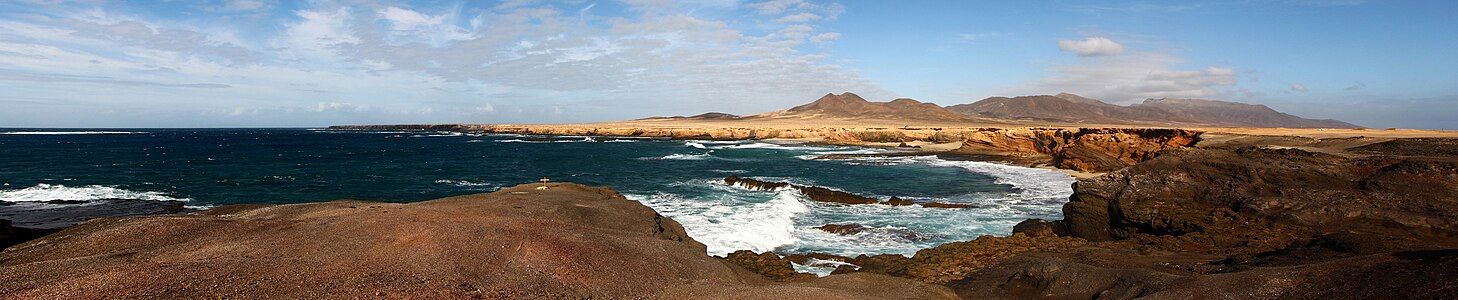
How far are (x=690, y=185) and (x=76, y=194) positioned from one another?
28.9 meters

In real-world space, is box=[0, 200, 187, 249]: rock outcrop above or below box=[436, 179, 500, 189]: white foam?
above

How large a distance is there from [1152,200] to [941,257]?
690cm

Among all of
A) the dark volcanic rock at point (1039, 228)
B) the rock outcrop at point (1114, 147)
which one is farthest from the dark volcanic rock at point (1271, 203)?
the rock outcrop at point (1114, 147)

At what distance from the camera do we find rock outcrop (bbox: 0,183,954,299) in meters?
9.66

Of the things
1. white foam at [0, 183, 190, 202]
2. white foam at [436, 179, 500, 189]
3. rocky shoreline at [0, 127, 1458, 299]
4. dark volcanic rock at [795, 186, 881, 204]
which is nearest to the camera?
rocky shoreline at [0, 127, 1458, 299]

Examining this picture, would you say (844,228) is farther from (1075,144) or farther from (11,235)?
(1075,144)

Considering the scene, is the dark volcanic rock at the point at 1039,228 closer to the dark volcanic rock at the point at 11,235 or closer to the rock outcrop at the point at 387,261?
the rock outcrop at the point at 387,261

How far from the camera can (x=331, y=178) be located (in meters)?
42.2

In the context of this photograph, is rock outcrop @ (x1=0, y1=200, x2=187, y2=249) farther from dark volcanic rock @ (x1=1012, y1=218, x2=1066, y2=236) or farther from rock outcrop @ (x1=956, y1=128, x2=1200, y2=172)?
rock outcrop @ (x1=956, y1=128, x2=1200, y2=172)

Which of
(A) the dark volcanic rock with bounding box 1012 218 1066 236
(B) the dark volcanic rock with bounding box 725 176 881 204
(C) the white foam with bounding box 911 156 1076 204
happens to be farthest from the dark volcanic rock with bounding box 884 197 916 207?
(A) the dark volcanic rock with bounding box 1012 218 1066 236

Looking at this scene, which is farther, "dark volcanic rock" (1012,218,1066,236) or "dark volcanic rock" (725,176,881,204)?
"dark volcanic rock" (725,176,881,204)

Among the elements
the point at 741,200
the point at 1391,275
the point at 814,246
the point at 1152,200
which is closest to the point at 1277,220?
the point at 1152,200

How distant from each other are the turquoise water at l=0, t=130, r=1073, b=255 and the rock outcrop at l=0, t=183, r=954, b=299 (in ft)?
18.3

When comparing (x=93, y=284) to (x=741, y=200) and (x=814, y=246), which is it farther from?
(x=741, y=200)
